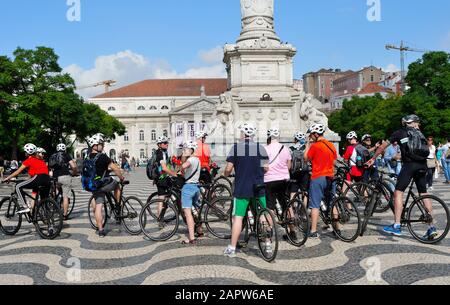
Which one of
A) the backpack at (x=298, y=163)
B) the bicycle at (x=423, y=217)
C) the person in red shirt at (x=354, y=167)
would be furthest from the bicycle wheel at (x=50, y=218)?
the person in red shirt at (x=354, y=167)

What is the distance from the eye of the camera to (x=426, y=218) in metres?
6.92

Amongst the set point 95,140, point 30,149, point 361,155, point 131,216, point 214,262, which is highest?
point 95,140

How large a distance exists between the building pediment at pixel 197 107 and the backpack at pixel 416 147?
3401 inches

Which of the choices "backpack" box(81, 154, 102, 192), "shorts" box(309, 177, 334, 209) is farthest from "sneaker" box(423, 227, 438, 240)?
"backpack" box(81, 154, 102, 192)

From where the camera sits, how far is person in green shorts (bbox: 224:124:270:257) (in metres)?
6.33

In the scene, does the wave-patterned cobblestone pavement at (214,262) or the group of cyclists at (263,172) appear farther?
the group of cyclists at (263,172)

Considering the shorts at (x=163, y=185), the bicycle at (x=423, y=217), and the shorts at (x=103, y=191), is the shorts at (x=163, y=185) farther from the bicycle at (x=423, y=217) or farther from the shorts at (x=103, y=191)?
the bicycle at (x=423, y=217)

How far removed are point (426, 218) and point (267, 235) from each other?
2.73 metres

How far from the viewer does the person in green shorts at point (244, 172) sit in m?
6.33

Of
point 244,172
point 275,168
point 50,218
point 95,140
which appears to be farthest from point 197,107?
point 244,172

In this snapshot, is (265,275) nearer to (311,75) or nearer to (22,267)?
(22,267)

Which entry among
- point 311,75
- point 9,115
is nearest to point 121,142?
point 311,75

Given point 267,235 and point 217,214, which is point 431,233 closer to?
point 267,235

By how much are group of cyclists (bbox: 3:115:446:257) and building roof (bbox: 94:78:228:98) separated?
9540 centimetres
